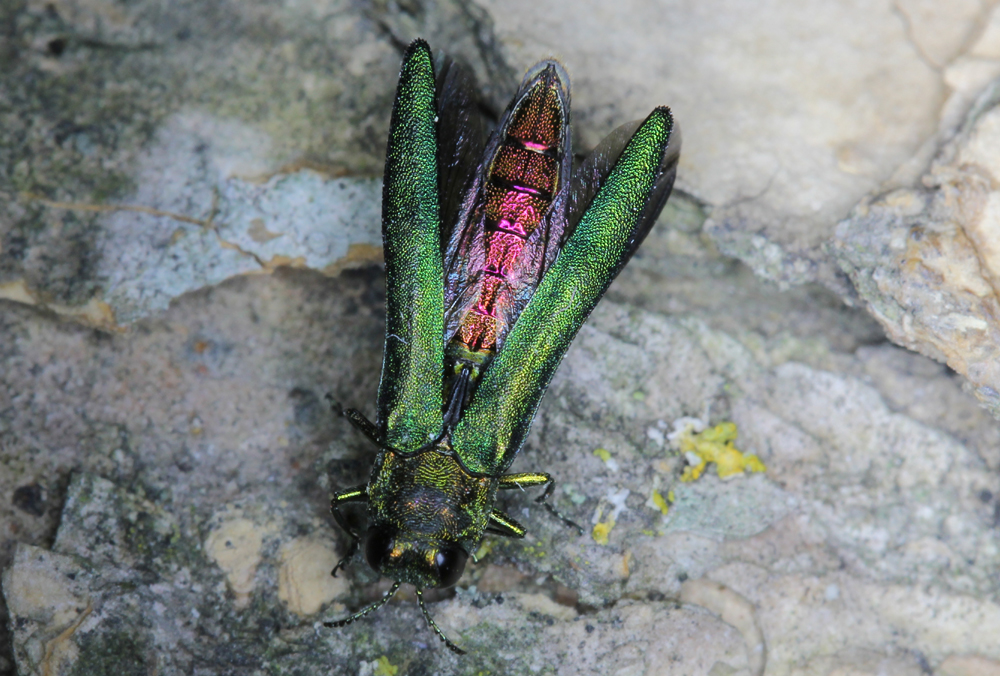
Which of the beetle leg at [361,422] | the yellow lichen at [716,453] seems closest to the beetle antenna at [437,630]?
the beetle leg at [361,422]

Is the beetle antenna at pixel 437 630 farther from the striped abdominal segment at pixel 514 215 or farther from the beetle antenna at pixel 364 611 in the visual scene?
the striped abdominal segment at pixel 514 215

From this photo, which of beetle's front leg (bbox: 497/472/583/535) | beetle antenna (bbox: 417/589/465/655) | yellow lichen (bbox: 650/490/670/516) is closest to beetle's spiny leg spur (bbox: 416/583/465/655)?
beetle antenna (bbox: 417/589/465/655)

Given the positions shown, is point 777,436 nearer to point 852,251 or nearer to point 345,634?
point 852,251

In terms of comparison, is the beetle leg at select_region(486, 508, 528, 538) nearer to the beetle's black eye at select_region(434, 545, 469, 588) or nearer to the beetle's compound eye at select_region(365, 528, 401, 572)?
the beetle's black eye at select_region(434, 545, 469, 588)

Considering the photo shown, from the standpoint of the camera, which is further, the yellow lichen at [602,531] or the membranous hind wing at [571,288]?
the yellow lichen at [602,531]

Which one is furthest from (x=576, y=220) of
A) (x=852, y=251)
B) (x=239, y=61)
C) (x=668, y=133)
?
(x=239, y=61)
